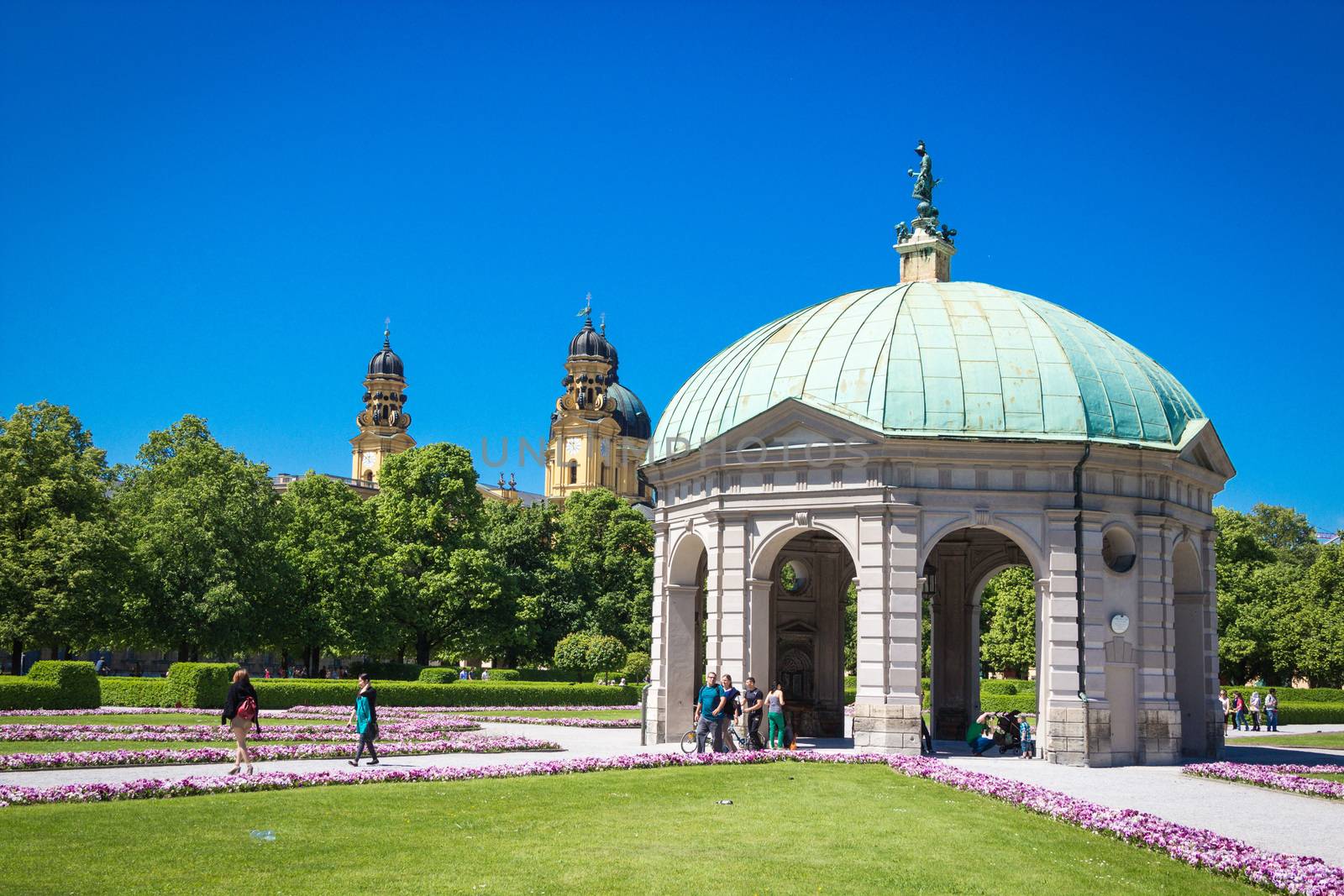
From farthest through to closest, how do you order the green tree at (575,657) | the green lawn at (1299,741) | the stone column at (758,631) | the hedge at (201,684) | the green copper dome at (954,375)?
the green tree at (575,657) → the hedge at (201,684) → the green lawn at (1299,741) → the stone column at (758,631) → the green copper dome at (954,375)

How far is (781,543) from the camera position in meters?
31.6

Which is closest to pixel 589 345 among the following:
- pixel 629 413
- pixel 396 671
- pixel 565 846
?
pixel 629 413

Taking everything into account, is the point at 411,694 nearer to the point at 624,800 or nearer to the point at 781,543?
the point at 781,543

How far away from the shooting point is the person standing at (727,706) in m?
28.0

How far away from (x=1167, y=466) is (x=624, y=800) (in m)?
17.9

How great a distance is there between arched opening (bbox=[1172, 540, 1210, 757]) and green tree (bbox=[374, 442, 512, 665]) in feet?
121

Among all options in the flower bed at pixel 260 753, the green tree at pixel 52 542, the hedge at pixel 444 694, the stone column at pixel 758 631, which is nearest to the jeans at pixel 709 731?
the stone column at pixel 758 631

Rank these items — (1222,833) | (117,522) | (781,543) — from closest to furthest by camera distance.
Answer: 1. (1222,833)
2. (781,543)
3. (117,522)

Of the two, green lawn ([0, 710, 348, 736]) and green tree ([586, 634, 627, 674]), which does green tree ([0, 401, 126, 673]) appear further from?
green tree ([586, 634, 627, 674])

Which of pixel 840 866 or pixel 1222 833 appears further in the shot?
pixel 1222 833

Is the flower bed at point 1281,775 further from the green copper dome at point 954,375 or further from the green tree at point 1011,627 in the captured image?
the green tree at point 1011,627

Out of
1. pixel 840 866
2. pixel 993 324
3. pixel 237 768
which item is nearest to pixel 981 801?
pixel 840 866

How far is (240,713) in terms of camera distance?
23.3 metres

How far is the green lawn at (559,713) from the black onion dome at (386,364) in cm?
9839
